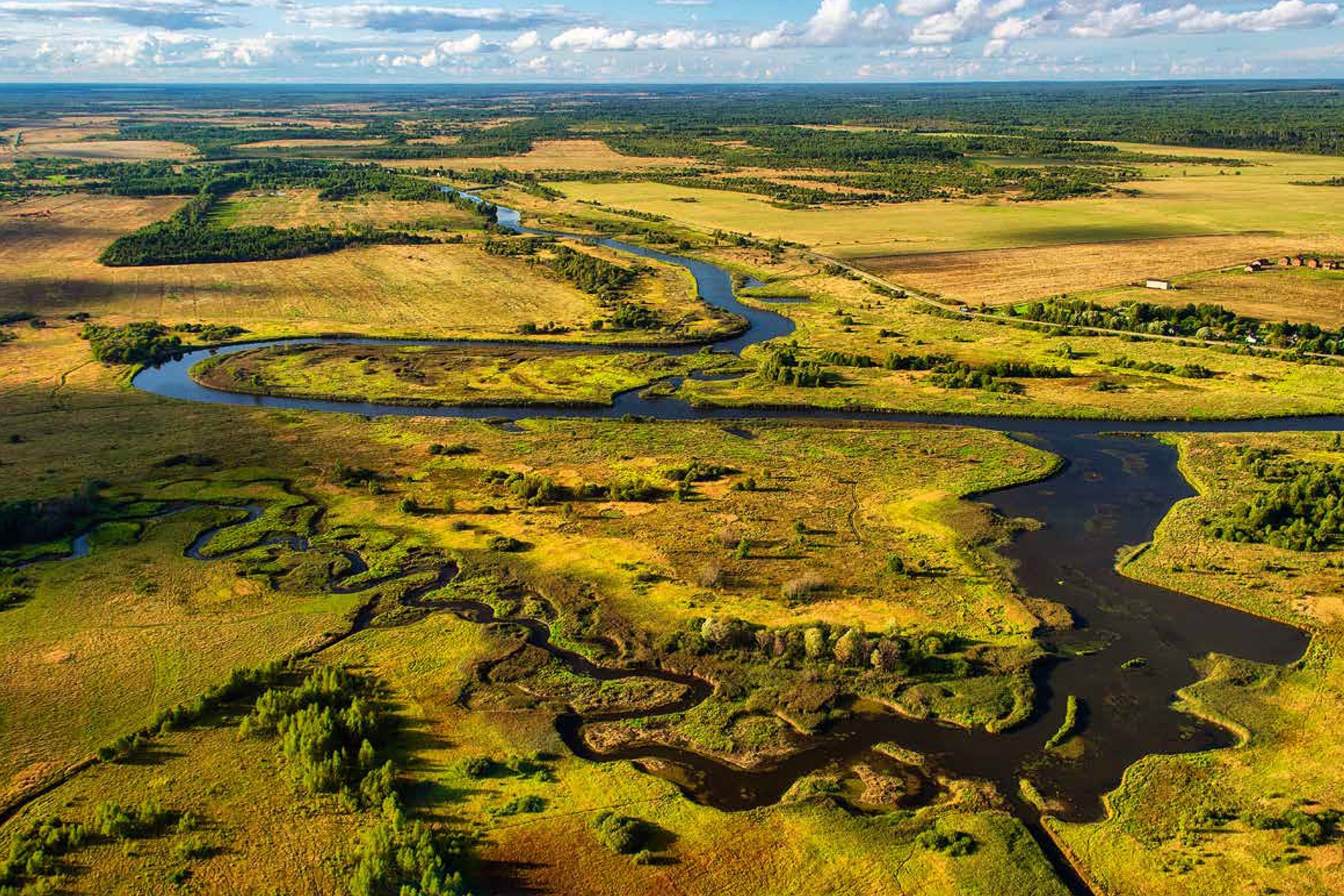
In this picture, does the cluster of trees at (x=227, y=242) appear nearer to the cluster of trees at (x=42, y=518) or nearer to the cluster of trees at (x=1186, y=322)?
the cluster of trees at (x=42, y=518)

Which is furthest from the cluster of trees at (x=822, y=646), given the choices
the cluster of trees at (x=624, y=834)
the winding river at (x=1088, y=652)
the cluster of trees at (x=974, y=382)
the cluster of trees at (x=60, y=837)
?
the cluster of trees at (x=974, y=382)

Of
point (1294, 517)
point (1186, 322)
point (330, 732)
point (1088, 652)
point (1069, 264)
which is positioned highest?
point (1069, 264)

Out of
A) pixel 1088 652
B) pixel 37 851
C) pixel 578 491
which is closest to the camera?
pixel 37 851

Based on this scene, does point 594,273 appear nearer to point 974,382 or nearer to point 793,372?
point 793,372

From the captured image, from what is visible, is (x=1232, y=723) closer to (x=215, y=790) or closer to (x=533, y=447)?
(x=215, y=790)

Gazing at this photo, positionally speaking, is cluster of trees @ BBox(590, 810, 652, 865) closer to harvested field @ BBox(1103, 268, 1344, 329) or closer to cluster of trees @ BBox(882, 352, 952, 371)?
cluster of trees @ BBox(882, 352, 952, 371)

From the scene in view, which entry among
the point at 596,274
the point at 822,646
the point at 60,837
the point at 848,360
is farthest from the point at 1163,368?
the point at 60,837
